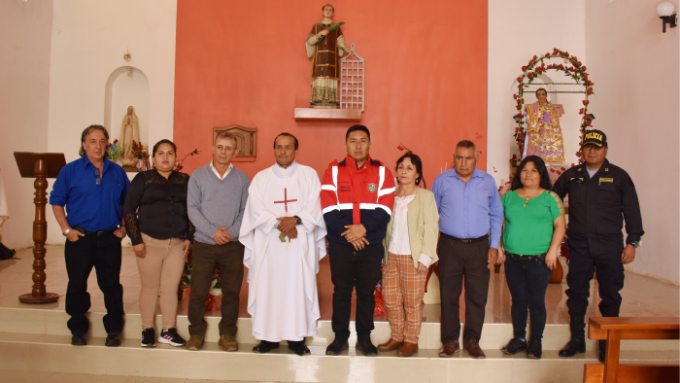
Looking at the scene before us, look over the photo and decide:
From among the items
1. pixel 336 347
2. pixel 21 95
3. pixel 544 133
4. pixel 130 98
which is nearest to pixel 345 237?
pixel 336 347

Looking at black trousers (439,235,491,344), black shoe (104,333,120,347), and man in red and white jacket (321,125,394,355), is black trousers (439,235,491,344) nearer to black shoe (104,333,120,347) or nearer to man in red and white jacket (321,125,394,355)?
man in red and white jacket (321,125,394,355)

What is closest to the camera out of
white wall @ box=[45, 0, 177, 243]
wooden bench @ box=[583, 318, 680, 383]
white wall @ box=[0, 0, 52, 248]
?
wooden bench @ box=[583, 318, 680, 383]

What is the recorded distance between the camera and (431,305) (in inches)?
161

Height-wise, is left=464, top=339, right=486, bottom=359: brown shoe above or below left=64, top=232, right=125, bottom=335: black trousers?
below

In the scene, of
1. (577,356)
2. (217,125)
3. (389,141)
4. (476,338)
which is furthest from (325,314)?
(217,125)

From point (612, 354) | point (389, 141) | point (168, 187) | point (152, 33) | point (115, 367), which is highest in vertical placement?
point (152, 33)

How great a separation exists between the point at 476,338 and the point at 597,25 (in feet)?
18.7

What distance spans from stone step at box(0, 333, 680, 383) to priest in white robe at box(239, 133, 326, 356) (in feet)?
0.47

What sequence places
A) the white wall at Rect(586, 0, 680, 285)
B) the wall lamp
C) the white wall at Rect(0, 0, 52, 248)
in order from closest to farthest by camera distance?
the wall lamp < the white wall at Rect(586, 0, 680, 285) < the white wall at Rect(0, 0, 52, 248)

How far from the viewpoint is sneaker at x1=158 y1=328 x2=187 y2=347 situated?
330 cm

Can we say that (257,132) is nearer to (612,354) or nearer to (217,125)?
(217,125)

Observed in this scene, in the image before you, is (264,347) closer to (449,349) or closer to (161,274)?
(161,274)

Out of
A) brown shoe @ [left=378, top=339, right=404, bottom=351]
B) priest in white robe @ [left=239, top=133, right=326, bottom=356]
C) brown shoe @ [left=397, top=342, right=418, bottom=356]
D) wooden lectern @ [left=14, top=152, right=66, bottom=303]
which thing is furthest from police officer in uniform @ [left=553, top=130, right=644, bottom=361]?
wooden lectern @ [left=14, top=152, right=66, bottom=303]

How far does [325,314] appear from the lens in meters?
3.72
